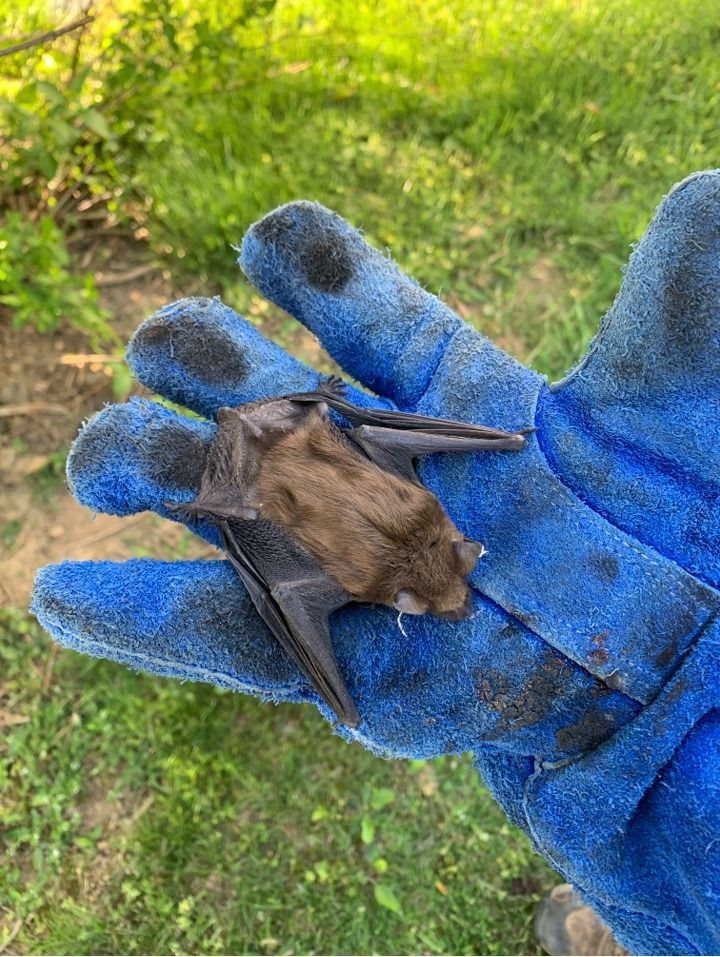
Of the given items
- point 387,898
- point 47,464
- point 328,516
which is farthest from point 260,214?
point 387,898

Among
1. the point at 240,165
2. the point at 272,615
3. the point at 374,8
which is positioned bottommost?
the point at 272,615

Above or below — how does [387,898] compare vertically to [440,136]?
below

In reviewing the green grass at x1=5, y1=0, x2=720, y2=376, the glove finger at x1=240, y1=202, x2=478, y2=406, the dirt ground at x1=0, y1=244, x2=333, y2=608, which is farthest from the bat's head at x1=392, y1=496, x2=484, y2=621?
the green grass at x1=5, y1=0, x2=720, y2=376

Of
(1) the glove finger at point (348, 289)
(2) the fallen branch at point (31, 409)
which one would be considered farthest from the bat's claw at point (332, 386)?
(2) the fallen branch at point (31, 409)

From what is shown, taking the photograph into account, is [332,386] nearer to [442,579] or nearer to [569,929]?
[442,579]

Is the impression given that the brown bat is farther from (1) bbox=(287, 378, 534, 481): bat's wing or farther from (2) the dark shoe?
(2) the dark shoe

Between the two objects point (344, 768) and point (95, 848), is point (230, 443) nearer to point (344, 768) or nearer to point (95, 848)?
point (344, 768)

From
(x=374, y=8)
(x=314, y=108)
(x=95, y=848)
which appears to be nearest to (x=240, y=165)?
(x=314, y=108)
